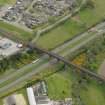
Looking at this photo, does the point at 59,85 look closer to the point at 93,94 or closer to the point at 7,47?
the point at 93,94

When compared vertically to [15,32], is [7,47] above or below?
below

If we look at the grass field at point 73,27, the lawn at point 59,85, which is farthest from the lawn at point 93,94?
the grass field at point 73,27

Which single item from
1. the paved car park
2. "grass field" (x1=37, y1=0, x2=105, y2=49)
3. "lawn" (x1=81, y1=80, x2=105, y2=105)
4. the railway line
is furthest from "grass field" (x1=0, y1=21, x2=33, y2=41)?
"lawn" (x1=81, y1=80, x2=105, y2=105)

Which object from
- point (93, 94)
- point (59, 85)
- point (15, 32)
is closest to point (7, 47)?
point (15, 32)

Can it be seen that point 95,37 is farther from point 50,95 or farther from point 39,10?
point 50,95

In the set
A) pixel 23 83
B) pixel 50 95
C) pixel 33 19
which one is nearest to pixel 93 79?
pixel 50 95
